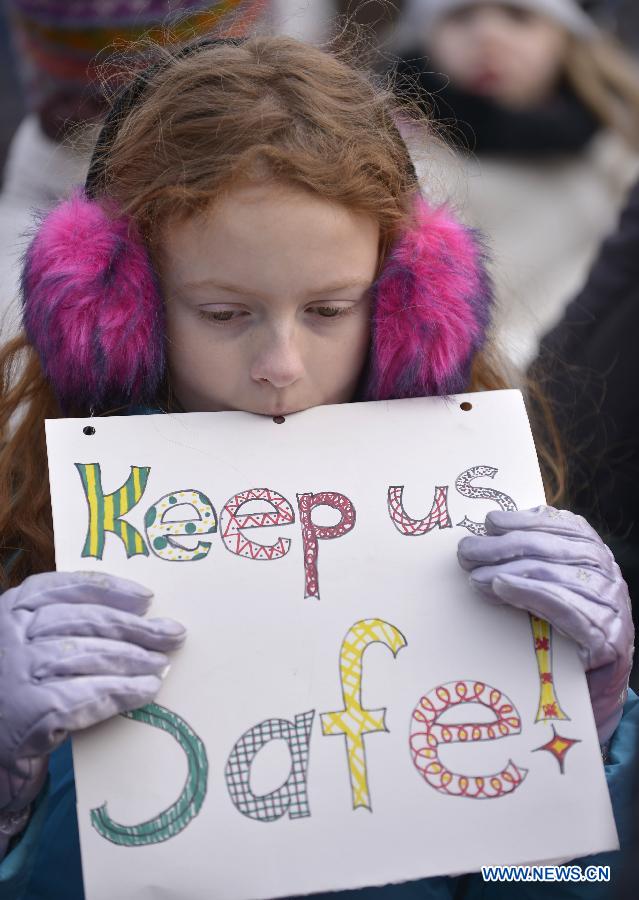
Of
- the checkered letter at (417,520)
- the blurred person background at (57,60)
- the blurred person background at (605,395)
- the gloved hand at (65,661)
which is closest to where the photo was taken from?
the gloved hand at (65,661)

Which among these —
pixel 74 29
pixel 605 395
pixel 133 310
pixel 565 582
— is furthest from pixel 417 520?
pixel 74 29

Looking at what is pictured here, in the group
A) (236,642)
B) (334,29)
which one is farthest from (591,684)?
(334,29)

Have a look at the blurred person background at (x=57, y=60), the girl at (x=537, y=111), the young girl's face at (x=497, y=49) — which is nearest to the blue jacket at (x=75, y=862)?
the blurred person background at (x=57, y=60)

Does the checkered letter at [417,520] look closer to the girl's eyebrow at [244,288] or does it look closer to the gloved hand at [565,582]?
the gloved hand at [565,582]

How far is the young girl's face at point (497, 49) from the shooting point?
4.27m

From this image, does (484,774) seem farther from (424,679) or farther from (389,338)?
(389,338)

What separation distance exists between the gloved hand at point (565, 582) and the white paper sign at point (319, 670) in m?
0.04

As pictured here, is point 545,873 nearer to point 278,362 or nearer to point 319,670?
point 319,670

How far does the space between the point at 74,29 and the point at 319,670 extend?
2464mm

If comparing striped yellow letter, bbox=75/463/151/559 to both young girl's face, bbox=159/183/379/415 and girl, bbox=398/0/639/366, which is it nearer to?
young girl's face, bbox=159/183/379/415

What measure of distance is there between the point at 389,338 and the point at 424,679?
0.49 metres

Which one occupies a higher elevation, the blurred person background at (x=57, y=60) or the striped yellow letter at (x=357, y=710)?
the blurred person background at (x=57, y=60)

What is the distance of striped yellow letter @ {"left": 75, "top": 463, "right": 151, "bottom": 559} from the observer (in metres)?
1.54

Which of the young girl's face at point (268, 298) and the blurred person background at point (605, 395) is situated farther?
the blurred person background at point (605, 395)
